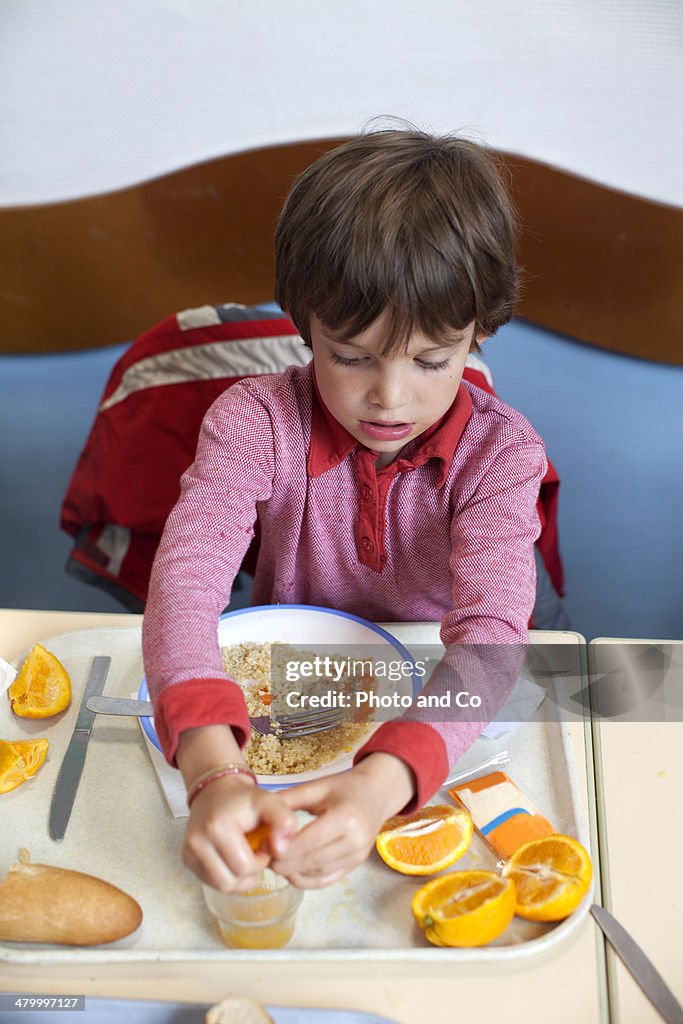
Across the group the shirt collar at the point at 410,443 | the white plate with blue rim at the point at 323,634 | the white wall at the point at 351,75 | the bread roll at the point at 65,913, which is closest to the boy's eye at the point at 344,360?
the shirt collar at the point at 410,443

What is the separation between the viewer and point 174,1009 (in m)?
0.67

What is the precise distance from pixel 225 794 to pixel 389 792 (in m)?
0.13

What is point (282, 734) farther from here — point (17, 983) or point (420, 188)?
point (420, 188)

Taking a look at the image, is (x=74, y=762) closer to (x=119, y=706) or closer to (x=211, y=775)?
(x=119, y=706)

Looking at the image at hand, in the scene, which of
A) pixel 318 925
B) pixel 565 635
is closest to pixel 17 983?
pixel 318 925

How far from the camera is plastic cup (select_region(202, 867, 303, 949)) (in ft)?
2.25

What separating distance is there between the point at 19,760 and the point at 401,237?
2.00 ft

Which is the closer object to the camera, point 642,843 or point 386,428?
point 642,843

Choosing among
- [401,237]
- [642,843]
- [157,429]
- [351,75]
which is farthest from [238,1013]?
[351,75]

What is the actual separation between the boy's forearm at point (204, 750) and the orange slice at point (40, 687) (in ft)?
0.72

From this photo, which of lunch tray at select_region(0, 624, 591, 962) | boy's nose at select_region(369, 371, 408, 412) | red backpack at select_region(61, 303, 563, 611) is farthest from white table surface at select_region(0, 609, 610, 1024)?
red backpack at select_region(61, 303, 563, 611)

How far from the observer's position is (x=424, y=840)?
0.77 metres

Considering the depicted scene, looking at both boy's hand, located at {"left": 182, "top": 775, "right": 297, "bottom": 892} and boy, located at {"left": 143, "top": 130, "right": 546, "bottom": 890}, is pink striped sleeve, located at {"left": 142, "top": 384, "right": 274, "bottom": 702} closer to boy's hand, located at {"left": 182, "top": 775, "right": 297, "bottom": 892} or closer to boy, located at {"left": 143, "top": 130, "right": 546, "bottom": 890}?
boy, located at {"left": 143, "top": 130, "right": 546, "bottom": 890}

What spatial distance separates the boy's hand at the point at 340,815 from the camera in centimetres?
65
